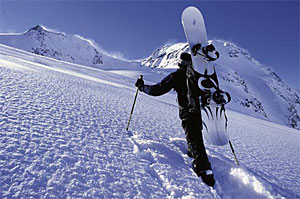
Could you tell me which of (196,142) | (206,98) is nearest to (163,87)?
(206,98)

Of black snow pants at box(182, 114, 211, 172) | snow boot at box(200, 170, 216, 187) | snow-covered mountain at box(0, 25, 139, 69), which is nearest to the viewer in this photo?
snow boot at box(200, 170, 216, 187)

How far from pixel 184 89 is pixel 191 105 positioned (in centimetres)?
28

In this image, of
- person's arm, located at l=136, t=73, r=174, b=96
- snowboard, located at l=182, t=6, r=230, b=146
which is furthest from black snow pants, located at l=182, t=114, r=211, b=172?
person's arm, located at l=136, t=73, r=174, b=96

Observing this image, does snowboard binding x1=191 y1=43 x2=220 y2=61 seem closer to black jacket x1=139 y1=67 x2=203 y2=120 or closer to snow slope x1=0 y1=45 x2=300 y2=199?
black jacket x1=139 y1=67 x2=203 y2=120

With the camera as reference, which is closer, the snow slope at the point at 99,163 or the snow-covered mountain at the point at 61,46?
the snow slope at the point at 99,163

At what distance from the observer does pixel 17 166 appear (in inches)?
52.6

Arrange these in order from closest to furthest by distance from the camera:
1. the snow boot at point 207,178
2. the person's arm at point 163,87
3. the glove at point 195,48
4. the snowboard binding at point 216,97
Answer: the snow boot at point 207,178 < the snowboard binding at point 216,97 < the glove at point 195,48 < the person's arm at point 163,87

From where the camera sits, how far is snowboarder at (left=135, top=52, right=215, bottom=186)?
2031 millimetres

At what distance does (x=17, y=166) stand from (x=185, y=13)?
9.82 feet

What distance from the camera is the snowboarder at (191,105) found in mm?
2031

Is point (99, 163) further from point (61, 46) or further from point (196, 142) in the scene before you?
point (61, 46)

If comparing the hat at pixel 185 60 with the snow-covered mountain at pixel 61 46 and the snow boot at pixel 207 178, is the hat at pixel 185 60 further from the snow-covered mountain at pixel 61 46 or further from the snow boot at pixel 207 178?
the snow-covered mountain at pixel 61 46

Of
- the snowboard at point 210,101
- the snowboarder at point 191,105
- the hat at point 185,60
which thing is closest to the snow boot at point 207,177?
the snowboarder at point 191,105

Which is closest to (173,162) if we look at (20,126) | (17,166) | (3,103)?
(17,166)
